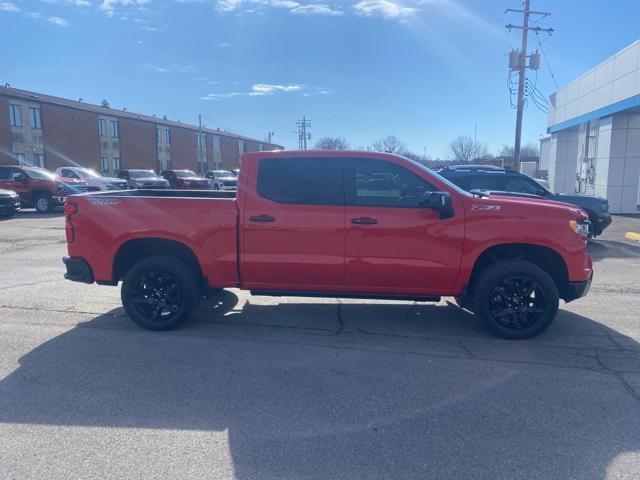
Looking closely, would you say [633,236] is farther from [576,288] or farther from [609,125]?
[576,288]

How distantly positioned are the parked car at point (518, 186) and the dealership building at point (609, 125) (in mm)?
7027

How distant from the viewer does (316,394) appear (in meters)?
4.03

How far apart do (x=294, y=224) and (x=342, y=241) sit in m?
0.53

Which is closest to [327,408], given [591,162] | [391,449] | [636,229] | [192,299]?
[391,449]

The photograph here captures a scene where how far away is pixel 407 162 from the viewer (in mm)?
5301

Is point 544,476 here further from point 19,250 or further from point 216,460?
point 19,250

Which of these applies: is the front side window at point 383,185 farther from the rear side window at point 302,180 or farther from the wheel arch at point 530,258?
the wheel arch at point 530,258

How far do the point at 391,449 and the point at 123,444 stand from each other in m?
1.75

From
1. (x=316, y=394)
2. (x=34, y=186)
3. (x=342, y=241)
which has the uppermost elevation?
(x=34, y=186)

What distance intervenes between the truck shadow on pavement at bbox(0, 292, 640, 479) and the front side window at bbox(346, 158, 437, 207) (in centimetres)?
147

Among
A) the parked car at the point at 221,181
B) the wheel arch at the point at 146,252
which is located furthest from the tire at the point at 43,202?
the wheel arch at the point at 146,252

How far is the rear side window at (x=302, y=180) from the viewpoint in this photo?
210 inches

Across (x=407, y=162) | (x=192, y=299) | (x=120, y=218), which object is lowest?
(x=192, y=299)

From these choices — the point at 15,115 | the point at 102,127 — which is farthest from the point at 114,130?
the point at 15,115
